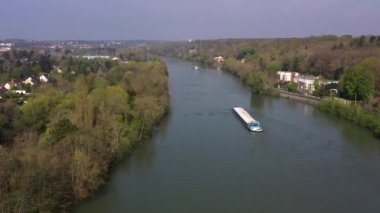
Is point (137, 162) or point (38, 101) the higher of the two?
point (38, 101)

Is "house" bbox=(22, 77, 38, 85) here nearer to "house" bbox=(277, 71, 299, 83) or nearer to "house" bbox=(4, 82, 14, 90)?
"house" bbox=(4, 82, 14, 90)

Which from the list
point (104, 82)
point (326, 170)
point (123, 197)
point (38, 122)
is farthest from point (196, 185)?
point (104, 82)

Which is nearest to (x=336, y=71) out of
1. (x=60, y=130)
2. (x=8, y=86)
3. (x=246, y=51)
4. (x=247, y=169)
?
(x=247, y=169)

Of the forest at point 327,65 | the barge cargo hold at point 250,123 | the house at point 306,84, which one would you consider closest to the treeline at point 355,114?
the forest at point 327,65

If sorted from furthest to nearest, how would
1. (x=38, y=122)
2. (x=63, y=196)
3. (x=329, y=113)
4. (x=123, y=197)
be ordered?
(x=329, y=113)
(x=38, y=122)
(x=123, y=197)
(x=63, y=196)

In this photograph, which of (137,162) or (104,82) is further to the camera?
(104,82)

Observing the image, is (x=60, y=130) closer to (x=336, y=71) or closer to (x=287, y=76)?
(x=336, y=71)

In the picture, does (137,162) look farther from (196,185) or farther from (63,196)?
(63,196)

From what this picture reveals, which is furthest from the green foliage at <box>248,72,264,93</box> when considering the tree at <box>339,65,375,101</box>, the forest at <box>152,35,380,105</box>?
Answer: the tree at <box>339,65,375,101</box>
